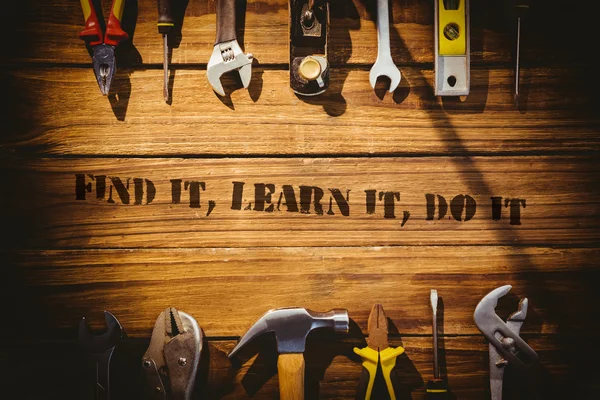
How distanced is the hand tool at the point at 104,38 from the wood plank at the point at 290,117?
5cm

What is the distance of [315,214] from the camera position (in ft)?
4.77

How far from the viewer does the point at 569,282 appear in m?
1.46

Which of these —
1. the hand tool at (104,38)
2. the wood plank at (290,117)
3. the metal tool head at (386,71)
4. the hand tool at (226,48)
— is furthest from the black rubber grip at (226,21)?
the metal tool head at (386,71)

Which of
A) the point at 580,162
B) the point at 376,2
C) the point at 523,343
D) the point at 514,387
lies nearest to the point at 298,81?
the point at 376,2

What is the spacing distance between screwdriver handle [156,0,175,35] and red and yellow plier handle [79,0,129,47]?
0.11 metres

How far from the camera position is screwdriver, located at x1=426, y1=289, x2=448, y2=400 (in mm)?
1356

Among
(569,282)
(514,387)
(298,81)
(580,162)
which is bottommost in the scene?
(514,387)

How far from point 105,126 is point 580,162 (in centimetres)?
143

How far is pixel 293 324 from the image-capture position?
4.51 feet

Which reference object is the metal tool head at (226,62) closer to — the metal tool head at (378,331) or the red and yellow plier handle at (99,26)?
the red and yellow plier handle at (99,26)

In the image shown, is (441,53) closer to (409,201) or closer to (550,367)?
(409,201)

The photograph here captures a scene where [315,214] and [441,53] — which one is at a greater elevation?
[441,53]

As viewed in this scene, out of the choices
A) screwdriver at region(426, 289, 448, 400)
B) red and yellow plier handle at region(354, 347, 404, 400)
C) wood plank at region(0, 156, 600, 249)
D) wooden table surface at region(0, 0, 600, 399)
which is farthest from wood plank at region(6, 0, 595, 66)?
red and yellow plier handle at region(354, 347, 404, 400)

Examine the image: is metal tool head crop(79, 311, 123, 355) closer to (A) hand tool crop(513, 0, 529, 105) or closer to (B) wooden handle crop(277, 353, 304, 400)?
(B) wooden handle crop(277, 353, 304, 400)
